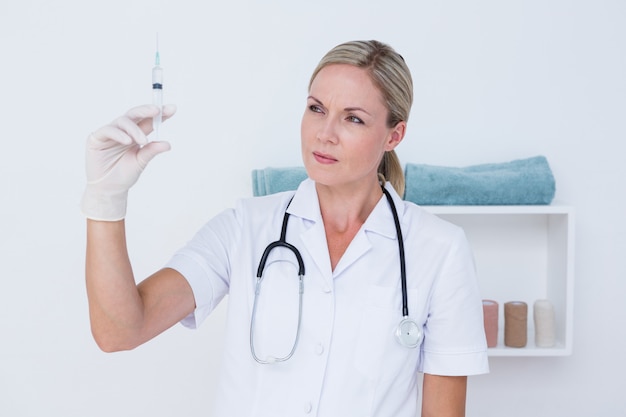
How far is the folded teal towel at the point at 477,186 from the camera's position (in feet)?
6.87

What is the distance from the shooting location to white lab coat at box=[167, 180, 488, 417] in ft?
4.81

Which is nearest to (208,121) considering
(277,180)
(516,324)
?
(277,180)

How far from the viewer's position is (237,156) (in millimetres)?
2275

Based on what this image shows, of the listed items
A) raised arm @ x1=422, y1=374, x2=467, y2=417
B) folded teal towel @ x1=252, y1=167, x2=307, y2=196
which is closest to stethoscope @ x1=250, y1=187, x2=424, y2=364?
raised arm @ x1=422, y1=374, x2=467, y2=417

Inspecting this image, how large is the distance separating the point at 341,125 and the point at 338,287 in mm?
305

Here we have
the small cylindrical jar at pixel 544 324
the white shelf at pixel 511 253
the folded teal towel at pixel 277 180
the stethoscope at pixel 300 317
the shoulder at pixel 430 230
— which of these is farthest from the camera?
the white shelf at pixel 511 253

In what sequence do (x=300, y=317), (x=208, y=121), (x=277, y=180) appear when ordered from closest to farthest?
(x=300, y=317), (x=277, y=180), (x=208, y=121)

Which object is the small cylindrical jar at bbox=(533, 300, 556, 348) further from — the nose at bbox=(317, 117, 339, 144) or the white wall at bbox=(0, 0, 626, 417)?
the nose at bbox=(317, 117, 339, 144)

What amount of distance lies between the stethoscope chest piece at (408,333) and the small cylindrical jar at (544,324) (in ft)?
2.67

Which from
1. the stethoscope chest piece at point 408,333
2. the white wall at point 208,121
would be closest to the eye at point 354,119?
the stethoscope chest piece at point 408,333

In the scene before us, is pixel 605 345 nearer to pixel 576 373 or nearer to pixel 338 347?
pixel 576 373

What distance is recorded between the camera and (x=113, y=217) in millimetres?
1228

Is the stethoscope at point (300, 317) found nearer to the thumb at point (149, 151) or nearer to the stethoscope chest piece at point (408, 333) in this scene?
the stethoscope chest piece at point (408, 333)

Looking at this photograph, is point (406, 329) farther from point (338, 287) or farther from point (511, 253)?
point (511, 253)
